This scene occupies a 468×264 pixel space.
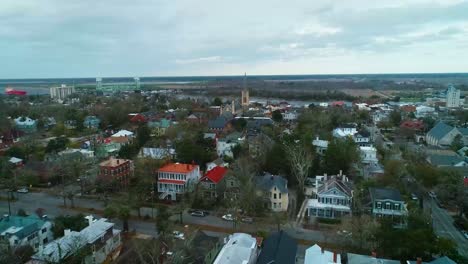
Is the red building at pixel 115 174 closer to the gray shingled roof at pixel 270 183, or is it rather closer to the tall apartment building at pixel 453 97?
the gray shingled roof at pixel 270 183

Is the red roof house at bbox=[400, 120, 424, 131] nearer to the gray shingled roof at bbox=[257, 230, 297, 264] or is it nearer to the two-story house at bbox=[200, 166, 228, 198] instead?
the two-story house at bbox=[200, 166, 228, 198]

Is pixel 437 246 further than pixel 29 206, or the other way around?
pixel 29 206

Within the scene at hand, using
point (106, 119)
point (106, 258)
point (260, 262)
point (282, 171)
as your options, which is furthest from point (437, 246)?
point (106, 119)

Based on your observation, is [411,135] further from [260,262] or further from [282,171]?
[260,262]

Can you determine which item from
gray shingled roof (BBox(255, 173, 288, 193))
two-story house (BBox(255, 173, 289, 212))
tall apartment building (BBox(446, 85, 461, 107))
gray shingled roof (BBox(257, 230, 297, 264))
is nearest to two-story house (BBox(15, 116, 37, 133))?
gray shingled roof (BBox(255, 173, 288, 193))

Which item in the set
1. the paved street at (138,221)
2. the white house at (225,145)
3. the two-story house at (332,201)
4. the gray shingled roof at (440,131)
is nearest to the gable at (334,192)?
the two-story house at (332,201)

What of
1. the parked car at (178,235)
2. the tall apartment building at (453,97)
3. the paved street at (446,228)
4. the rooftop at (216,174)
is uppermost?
the tall apartment building at (453,97)
